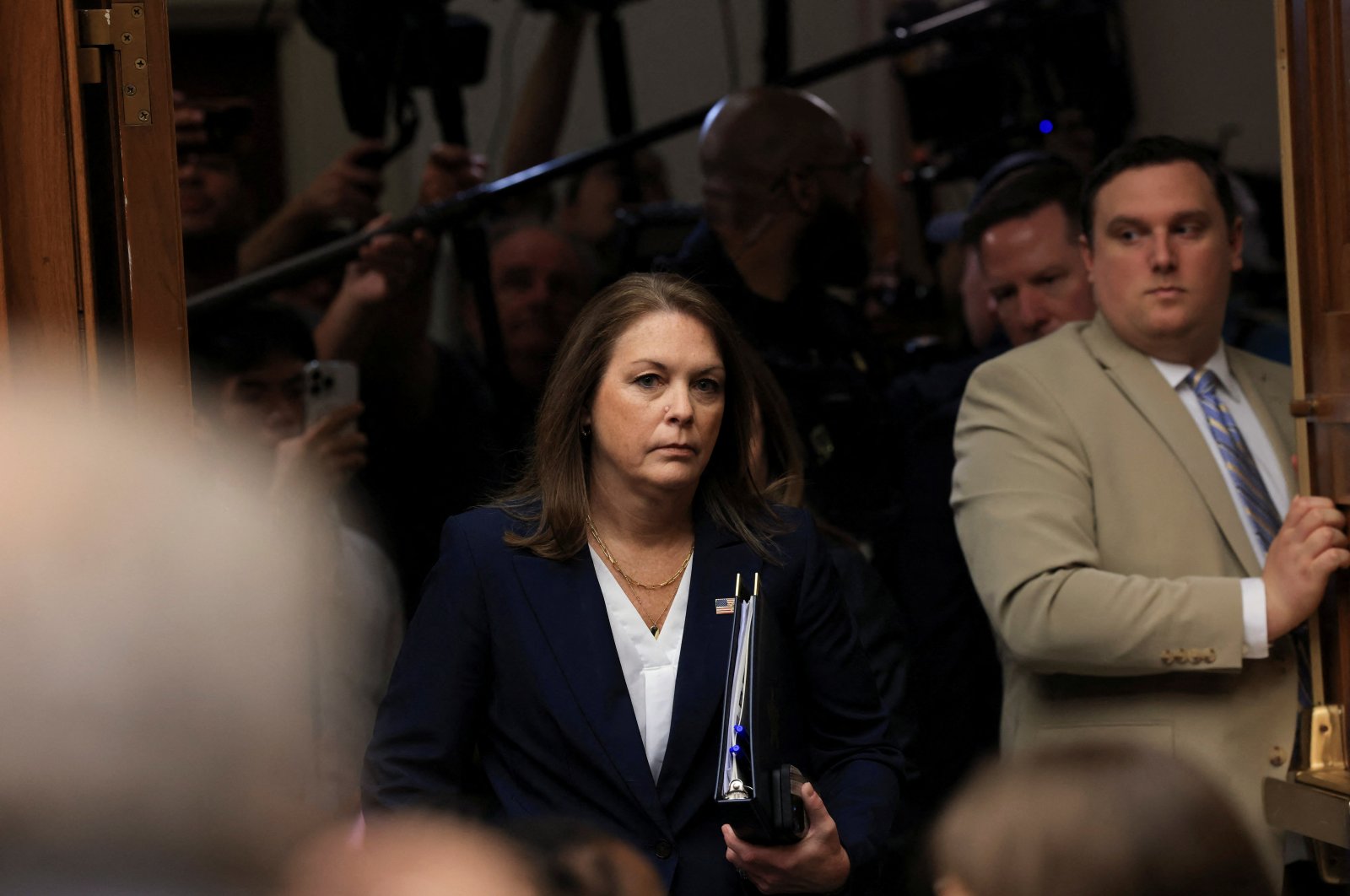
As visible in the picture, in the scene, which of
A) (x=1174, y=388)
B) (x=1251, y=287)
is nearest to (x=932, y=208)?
(x=1251, y=287)

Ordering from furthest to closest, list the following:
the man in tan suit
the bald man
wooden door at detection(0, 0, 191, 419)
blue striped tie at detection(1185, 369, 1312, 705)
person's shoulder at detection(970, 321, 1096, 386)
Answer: the bald man → person's shoulder at detection(970, 321, 1096, 386) → blue striped tie at detection(1185, 369, 1312, 705) → the man in tan suit → wooden door at detection(0, 0, 191, 419)

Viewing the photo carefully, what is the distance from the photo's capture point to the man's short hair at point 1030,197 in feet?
11.3

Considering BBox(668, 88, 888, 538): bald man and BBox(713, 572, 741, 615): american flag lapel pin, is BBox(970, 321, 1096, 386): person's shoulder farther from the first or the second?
BBox(713, 572, 741, 615): american flag lapel pin

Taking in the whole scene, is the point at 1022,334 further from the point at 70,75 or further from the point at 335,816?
the point at 335,816

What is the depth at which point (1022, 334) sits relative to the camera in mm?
3479

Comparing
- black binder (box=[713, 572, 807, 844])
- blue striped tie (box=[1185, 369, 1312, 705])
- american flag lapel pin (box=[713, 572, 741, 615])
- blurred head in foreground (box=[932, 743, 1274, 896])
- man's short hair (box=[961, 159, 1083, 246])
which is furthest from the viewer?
man's short hair (box=[961, 159, 1083, 246])

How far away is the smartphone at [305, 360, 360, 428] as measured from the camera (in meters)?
3.38

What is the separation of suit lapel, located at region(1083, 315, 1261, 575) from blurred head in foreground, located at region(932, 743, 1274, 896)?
54.2 inches

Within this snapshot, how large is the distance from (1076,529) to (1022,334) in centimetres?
93

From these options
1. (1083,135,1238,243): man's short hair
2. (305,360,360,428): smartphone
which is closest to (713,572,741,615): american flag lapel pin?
(1083,135,1238,243): man's short hair

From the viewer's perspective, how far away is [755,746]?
6.25ft

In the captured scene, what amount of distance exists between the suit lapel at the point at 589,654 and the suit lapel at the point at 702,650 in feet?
0.14

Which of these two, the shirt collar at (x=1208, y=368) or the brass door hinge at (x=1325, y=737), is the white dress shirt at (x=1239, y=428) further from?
the brass door hinge at (x=1325, y=737)

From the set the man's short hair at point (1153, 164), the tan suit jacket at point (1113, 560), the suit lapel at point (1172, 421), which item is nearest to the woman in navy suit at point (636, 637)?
the tan suit jacket at point (1113, 560)
